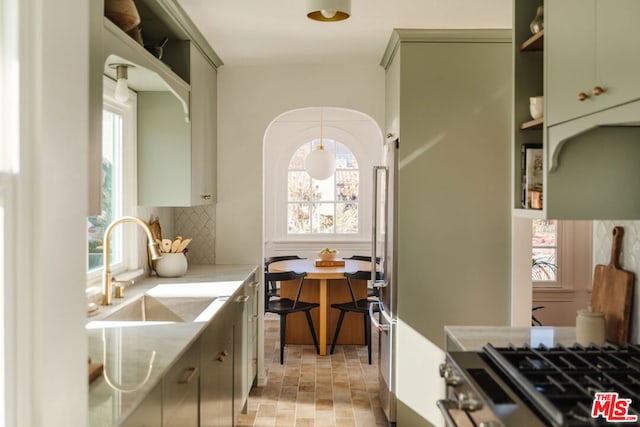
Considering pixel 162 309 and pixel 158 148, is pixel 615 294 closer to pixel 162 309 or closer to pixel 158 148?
pixel 162 309

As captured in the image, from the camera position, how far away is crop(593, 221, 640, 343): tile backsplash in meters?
2.11

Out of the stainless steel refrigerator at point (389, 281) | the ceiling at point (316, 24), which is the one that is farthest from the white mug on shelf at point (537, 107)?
the stainless steel refrigerator at point (389, 281)

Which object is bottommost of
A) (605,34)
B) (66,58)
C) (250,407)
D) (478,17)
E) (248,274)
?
(250,407)

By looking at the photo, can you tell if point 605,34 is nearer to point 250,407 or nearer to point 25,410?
point 25,410

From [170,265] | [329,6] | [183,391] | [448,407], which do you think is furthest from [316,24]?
[448,407]

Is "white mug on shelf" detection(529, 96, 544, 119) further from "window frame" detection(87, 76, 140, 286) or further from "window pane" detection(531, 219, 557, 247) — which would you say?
"window pane" detection(531, 219, 557, 247)

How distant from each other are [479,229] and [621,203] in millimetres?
1635

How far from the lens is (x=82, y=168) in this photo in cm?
133

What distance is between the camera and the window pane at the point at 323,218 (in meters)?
7.80

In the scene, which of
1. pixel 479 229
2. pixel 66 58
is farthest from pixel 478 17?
pixel 66 58

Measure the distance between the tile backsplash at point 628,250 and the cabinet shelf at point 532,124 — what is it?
48 centimetres

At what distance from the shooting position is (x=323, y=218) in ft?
25.6

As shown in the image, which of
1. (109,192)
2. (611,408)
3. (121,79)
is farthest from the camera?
(109,192)

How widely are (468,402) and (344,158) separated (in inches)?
244
